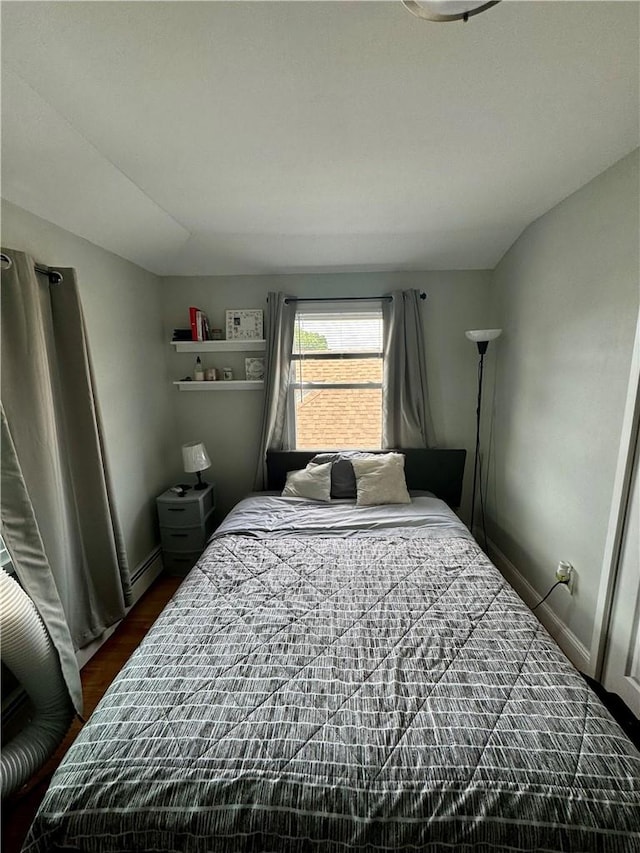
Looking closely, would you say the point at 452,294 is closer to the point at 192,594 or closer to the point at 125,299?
the point at 125,299

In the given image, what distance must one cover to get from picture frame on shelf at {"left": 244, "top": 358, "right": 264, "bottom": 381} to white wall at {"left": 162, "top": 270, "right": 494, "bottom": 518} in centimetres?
7

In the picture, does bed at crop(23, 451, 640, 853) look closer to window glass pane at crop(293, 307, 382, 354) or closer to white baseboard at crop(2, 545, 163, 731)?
white baseboard at crop(2, 545, 163, 731)

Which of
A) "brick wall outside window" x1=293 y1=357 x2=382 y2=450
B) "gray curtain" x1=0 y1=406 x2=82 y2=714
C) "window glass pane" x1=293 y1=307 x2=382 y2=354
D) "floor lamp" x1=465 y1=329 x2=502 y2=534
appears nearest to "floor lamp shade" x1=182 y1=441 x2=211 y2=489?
"brick wall outside window" x1=293 y1=357 x2=382 y2=450

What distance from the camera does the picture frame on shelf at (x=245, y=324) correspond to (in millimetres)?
2779

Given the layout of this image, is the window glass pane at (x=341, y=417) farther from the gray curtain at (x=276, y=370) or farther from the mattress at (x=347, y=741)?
the mattress at (x=347, y=741)

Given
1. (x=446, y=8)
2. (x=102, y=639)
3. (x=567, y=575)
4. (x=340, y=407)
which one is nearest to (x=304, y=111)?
(x=446, y=8)

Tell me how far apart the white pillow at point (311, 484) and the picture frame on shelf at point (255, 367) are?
0.86 metres

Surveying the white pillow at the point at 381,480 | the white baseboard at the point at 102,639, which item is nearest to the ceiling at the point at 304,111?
the white pillow at the point at 381,480

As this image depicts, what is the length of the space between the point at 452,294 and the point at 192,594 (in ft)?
8.84

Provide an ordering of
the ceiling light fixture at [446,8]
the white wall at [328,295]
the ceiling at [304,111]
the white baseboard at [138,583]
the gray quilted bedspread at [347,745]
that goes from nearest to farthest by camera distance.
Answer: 1. the ceiling light fixture at [446,8]
2. the gray quilted bedspread at [347,745]
3. the ceiling at [304,111]
4. the white baseboard at [138,583]
5. the white wall at [328,295]

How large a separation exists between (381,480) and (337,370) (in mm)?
984

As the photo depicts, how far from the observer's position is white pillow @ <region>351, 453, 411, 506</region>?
2391 mm

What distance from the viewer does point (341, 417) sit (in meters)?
2.89

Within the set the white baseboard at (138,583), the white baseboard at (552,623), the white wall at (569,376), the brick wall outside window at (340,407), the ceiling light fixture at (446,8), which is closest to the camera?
the ceiling light fixture at (446,8)
